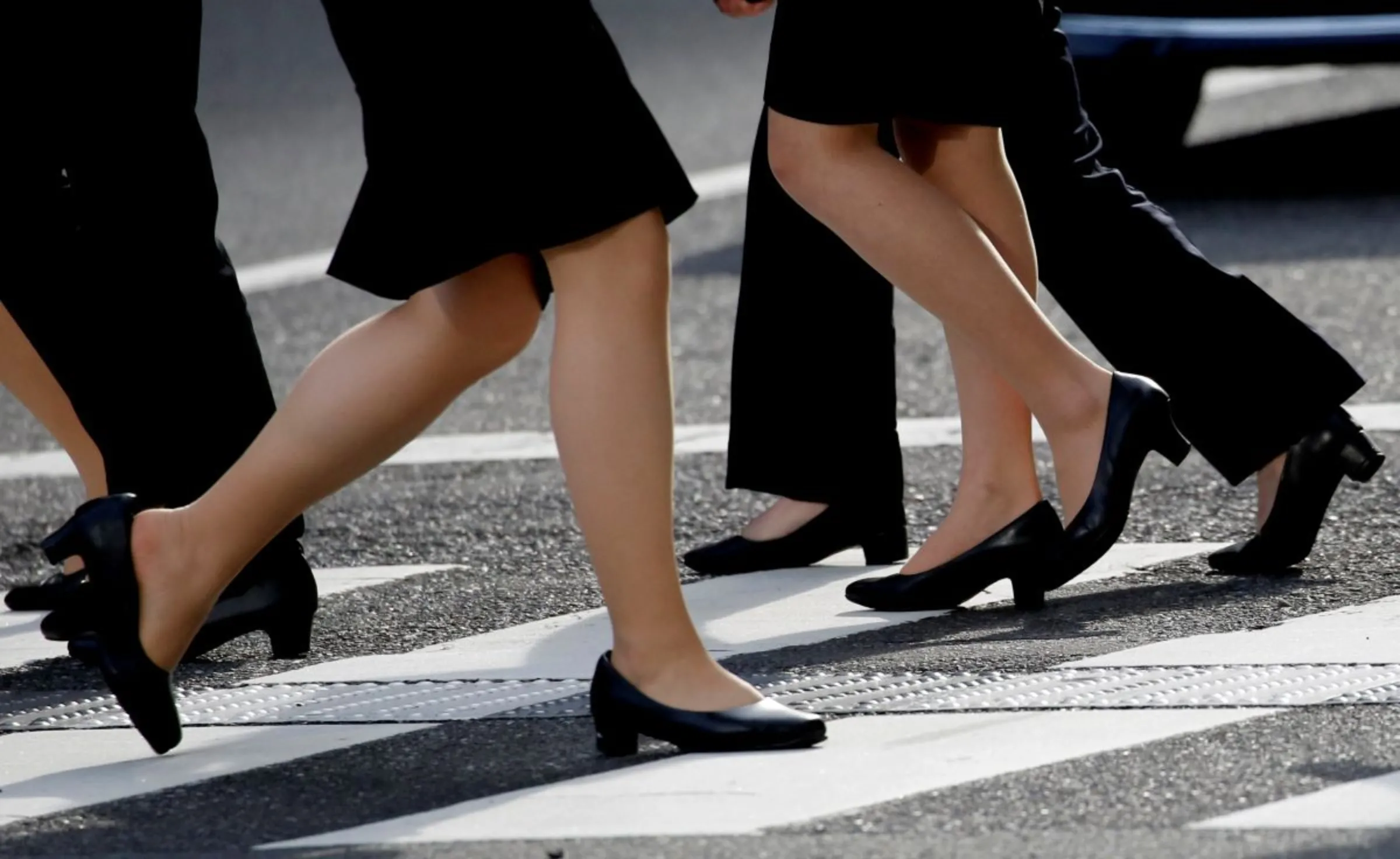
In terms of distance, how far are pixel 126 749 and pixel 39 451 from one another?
2.85m

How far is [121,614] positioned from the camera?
10.5ft

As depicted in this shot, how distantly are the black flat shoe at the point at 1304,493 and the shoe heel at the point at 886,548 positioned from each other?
489 mm

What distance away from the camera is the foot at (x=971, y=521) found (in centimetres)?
381

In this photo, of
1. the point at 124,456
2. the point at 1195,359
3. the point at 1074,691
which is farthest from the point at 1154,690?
the point at 124,456

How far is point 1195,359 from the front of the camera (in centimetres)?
399

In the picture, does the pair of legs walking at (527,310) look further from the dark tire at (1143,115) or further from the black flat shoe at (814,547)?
the dark tire at (1143,115)

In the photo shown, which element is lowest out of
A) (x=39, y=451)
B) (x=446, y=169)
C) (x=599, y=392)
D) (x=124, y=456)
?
(x=39, y=451)

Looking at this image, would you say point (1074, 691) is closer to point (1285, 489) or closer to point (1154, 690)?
point (1154, 690)

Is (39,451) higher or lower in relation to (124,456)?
lower

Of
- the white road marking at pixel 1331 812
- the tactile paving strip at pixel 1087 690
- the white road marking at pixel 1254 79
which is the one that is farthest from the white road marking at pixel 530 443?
the white road marking at pixel 1254 79

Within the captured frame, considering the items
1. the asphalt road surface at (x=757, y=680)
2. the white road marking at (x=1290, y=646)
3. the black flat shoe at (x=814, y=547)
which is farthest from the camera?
the black flat shoe at (x=814, y=547)

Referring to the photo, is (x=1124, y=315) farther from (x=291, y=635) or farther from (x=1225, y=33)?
(x=1225, y=33)

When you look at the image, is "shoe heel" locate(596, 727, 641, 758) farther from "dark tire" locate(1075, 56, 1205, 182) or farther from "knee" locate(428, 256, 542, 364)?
"dark tire" locate(1075, 56, 1205, 182)

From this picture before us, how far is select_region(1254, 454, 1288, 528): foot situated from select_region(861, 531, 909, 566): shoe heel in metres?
0.55
